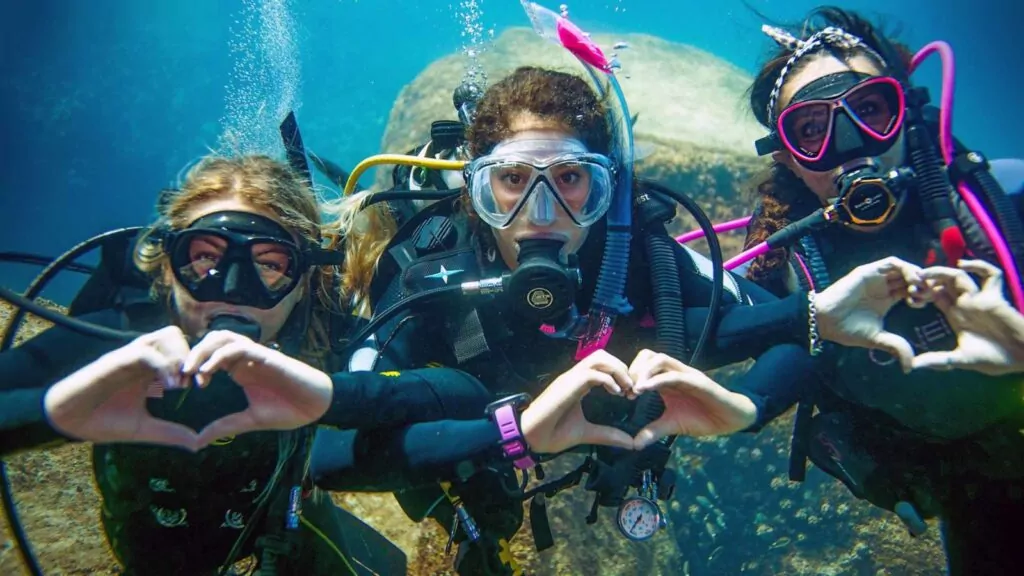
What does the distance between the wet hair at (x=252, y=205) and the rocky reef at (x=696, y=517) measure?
1901 millimetres

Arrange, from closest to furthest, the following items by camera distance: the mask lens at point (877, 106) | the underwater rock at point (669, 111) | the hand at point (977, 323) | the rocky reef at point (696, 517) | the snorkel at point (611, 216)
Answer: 1. the hand at point (977, 323)
2. the snorkel at point (611, 216)
3. the mask lens at point (877, 106)
4. the rocky reef at point (696, 517)
5. the underwater rock at point (669, 111)

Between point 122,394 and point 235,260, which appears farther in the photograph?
point 235,260

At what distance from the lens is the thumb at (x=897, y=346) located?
1788 millimetres

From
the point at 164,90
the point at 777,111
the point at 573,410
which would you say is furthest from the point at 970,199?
the point at 164,90

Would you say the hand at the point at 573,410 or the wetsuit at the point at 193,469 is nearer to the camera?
the hand at the point at 573,410

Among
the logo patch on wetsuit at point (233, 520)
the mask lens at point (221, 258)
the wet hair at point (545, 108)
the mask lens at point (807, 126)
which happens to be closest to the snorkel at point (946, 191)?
the mask lens at point (807, 126)

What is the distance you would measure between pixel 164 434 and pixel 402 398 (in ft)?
2.47

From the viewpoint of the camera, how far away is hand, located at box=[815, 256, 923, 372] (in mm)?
1835

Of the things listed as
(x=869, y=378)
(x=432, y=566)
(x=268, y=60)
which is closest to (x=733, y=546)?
(x=432, y=566)

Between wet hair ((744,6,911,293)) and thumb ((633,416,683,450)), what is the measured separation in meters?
1.88

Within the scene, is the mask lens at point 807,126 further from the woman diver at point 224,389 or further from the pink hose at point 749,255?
the woman diver at point 224,389

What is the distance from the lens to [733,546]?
7031 mm

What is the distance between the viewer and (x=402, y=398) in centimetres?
194

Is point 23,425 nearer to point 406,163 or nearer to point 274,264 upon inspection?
point 274,264
